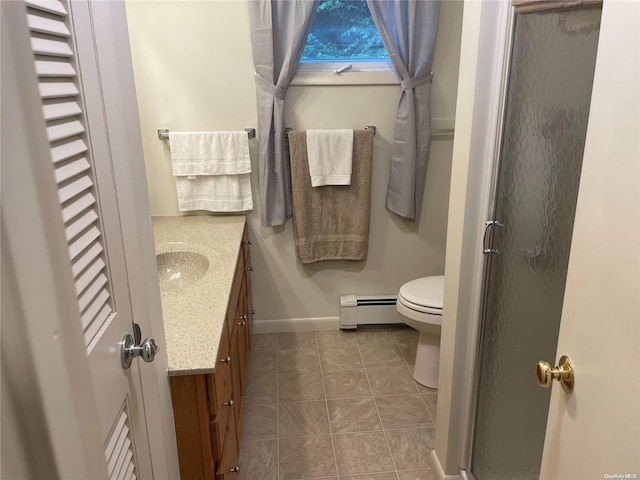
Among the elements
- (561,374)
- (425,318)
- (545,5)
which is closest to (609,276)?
(561,374)

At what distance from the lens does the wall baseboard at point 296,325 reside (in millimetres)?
2918

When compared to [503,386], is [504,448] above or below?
below

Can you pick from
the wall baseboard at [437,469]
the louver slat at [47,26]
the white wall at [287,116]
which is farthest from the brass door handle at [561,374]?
the white wall at [287,116]

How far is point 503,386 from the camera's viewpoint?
4.83 ft

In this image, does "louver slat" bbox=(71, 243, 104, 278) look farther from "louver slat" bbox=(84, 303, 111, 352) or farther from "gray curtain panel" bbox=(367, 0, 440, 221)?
"gray curtain panel" bbox=(367, 0, 440, 221)

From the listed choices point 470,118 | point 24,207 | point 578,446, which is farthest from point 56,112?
point 470,118

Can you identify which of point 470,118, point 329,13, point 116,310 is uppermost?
point 329,13

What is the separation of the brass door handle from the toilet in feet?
4.46

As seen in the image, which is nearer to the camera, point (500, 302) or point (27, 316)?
point (27, 316)

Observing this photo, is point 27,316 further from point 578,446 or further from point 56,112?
point 578,446

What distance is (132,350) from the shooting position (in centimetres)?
88

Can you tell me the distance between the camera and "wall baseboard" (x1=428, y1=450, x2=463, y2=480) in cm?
176

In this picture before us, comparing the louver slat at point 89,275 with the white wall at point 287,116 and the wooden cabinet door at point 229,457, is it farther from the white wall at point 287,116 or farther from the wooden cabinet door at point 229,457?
the white wall at point 287,116

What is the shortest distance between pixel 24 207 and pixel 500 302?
52.6 inches
